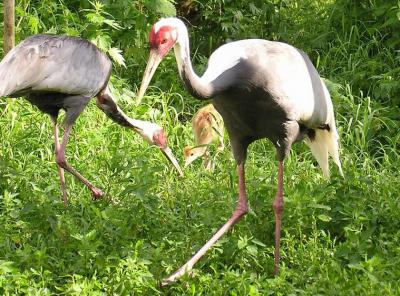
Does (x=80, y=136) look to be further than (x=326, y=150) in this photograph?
Yes

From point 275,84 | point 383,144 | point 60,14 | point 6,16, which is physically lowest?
point 383,144

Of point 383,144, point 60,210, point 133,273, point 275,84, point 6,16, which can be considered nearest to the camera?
point 133,273

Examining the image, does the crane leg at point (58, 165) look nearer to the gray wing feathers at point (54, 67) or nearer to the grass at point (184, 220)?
the grass at point (184, 220)

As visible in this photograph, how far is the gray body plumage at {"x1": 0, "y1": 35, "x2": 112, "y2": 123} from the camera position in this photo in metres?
6.29

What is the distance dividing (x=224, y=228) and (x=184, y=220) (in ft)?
1.20

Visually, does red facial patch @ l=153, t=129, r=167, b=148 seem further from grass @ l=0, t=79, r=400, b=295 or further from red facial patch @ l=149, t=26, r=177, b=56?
red facial patch @ l=149, t=26, r=177, b=56

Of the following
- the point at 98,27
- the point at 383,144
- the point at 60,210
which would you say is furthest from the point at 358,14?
the point at 60,210

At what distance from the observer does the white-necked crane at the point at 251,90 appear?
5.30 meters

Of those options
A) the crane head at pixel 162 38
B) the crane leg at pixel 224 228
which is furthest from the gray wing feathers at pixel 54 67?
the crane leg at pixel 224 228

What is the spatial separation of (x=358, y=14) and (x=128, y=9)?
2.04 meters

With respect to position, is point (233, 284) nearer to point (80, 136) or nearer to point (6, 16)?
point (80, 136)

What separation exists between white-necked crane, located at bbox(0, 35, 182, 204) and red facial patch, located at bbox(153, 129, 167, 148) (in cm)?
20

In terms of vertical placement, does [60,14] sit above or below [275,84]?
below

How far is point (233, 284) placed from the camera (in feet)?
16.8
